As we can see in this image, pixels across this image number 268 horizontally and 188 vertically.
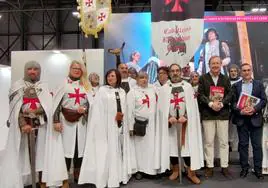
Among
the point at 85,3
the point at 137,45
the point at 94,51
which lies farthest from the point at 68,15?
the point at 85,3

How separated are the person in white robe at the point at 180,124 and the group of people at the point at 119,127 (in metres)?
0.01

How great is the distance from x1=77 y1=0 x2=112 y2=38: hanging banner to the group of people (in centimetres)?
93

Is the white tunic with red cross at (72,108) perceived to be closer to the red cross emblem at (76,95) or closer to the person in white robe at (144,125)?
the red cross emblem at (76,95)

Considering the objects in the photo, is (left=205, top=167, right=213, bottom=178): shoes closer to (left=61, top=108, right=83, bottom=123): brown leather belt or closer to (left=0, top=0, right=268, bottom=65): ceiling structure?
(left=61, top=108, right=83, bottom=123): brown leather belt

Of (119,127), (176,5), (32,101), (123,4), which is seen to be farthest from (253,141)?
(123,4)

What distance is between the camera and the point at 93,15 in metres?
4.61

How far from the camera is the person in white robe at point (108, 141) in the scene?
12.4ft

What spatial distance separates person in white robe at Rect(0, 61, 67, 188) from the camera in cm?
360

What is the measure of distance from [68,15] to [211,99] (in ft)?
39.2

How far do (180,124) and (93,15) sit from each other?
77.2 inches

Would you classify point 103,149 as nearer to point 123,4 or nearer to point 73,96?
point 73,96

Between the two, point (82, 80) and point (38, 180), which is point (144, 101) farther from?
point (38, 180)

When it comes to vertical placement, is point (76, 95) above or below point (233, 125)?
above

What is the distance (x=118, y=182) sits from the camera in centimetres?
382
